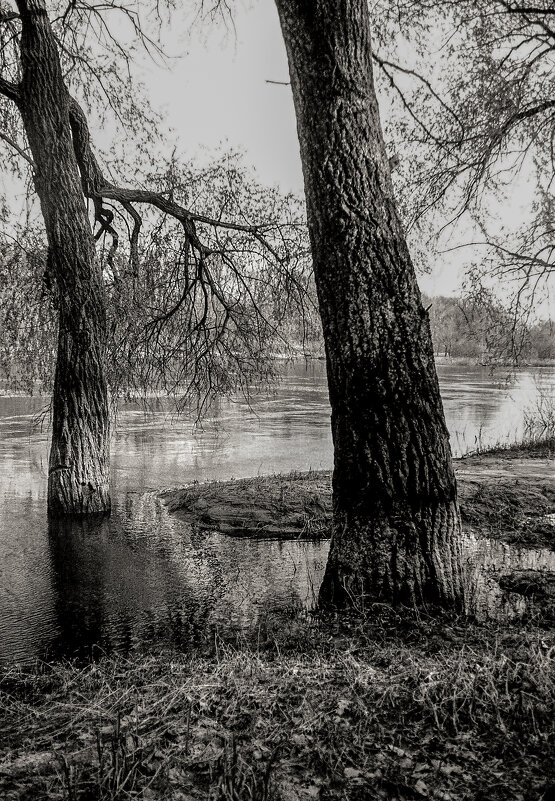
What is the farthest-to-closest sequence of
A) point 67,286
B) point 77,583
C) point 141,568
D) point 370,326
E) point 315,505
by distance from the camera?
point 67,286, point 315,505, point 141,568, point 77,583, point 370,326

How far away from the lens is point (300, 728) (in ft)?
9.23

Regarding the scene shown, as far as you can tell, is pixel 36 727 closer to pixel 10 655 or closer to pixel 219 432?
pixel 10 655

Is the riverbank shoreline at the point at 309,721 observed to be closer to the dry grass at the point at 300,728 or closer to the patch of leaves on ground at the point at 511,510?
the dry grass at the point at 300,728

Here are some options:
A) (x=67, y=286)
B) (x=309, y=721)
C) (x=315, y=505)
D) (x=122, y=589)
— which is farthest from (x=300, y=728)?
(x=67, y=286)

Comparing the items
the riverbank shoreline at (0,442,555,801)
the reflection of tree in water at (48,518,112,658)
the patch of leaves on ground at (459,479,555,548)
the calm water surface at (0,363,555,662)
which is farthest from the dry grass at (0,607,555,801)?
the patch of leaves on ground at (459,479,555,548)

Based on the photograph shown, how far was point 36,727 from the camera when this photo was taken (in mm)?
2992

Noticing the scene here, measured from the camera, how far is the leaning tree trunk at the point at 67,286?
951cm

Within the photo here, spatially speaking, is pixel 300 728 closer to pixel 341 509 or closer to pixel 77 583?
pixel 341 509

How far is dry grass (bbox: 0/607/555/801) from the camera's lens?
93.8 inches

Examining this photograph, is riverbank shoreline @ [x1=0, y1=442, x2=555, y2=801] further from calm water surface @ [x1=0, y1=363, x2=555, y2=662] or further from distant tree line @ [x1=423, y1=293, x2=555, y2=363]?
distant tree line @ [x1=423, y1=293, x2=555, y2=363]

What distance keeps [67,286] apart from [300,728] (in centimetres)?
876

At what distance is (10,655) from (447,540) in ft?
12.9

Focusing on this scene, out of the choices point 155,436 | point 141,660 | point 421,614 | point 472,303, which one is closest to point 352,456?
point 421,614

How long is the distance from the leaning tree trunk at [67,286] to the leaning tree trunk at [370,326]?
20.2 ft
